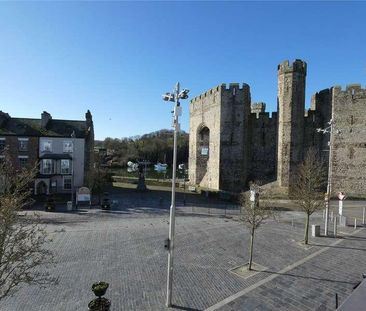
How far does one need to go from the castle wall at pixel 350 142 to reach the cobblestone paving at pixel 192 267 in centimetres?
1589

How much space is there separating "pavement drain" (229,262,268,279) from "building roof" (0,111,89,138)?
30210 mm

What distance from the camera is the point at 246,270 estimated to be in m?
14.1

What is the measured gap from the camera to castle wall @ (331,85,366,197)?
1378 inches

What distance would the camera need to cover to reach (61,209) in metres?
29.6

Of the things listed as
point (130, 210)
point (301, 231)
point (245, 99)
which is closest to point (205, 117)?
point (245, 99)

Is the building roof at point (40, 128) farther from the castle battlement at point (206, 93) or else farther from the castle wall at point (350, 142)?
the castle wall at point (350, 142)

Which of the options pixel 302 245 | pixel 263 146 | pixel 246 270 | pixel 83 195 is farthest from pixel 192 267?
pixel 263 146

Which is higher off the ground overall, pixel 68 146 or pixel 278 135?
pixel 278 135

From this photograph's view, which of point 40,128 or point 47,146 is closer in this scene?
point 47,146

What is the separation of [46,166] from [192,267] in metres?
28.5

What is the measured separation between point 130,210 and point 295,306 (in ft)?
68.7

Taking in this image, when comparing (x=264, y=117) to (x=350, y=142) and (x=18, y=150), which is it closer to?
(x=350, y=142)

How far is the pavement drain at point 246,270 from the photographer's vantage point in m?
13.6

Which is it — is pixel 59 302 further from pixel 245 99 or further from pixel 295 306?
pixel 245 99
